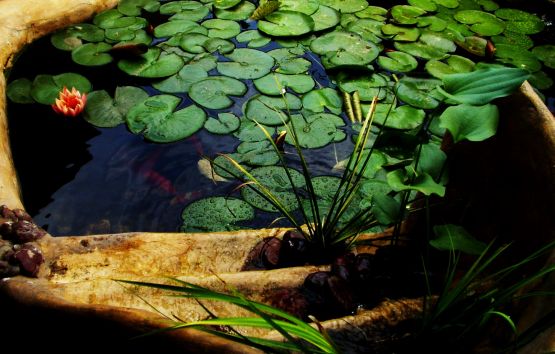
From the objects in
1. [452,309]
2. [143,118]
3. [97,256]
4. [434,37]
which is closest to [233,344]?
[452,309]

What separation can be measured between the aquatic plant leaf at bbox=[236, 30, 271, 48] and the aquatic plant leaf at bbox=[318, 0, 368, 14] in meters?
0.77

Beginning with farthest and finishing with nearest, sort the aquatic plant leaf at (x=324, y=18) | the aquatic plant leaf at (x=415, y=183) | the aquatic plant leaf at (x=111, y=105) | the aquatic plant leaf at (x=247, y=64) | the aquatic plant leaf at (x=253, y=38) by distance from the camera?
the aquatic plant leaf at (x=324, y=18) < the aquatic plant leaf at (x=253, y=38) < the aquatic plant leaf at (x=247, y=64) < the aquatic plant leaf at (x=111, y=105) < the aquatic plant leaf at (x=415, y=183)

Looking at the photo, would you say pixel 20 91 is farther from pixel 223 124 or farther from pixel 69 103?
pixel 223 124

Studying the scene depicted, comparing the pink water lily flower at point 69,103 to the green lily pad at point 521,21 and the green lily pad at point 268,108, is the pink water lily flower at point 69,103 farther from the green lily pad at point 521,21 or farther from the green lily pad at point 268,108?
the green lily pad at point 521,21

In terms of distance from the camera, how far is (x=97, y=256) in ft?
5.70

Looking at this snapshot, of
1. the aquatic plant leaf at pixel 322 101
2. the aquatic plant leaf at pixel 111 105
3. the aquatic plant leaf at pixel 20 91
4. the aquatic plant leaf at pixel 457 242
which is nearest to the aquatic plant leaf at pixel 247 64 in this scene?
the aquatic plant leaf at pixel 322 101

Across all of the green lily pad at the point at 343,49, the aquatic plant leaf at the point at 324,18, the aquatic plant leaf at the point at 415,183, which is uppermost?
the aquatic plant leaf at the point at 415,183

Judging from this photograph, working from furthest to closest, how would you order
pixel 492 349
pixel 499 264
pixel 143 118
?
pixel 143 118 < pixel 499 264 < pixel 492 349

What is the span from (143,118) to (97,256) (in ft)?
3.98

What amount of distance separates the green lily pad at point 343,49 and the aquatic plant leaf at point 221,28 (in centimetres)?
65

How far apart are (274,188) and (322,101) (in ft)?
2.72

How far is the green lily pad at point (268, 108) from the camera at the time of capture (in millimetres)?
2766

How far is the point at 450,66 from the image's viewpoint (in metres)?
3.23

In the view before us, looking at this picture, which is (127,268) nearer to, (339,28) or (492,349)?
(492,349)
